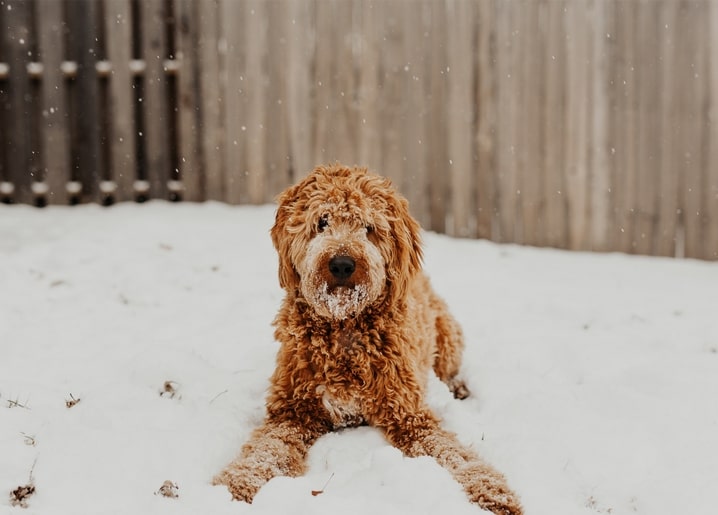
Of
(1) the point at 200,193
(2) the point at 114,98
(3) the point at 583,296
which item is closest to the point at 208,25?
(2) the point at 114,98

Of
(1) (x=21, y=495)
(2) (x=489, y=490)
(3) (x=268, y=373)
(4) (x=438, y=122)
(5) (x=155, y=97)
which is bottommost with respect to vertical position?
(3) (x=268, y=373)

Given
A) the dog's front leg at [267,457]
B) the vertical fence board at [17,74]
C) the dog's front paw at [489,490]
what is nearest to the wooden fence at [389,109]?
the vertical fence board at [17,74]

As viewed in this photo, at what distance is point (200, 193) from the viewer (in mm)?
6574

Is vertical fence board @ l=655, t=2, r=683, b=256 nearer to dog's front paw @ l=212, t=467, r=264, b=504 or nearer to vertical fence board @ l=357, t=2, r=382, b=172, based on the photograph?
vertical fence board @ l=357, t=2, r=382, b=172

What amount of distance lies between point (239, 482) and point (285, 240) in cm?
119

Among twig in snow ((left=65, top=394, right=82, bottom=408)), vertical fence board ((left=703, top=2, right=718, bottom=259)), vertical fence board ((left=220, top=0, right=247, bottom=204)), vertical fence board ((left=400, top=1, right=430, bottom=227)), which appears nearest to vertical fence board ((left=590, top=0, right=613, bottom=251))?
vertical fence board ((left=703, top=2, right=718, bottom=259))

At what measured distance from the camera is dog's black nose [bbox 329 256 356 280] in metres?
3.06

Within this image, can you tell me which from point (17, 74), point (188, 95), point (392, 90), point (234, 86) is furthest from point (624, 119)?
point (17, 74)

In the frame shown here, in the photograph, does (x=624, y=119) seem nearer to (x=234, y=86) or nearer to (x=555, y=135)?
(x=555, y=135)

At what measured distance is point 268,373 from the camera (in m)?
3.93

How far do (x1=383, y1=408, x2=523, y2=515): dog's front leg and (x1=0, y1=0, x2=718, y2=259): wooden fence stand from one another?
3.56 meters

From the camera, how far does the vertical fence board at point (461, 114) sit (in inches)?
252

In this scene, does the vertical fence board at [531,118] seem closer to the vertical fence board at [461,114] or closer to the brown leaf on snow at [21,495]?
the vertical fence board at [461,114]

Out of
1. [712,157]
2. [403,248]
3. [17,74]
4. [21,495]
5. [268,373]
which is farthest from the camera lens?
[17,74]
